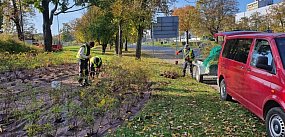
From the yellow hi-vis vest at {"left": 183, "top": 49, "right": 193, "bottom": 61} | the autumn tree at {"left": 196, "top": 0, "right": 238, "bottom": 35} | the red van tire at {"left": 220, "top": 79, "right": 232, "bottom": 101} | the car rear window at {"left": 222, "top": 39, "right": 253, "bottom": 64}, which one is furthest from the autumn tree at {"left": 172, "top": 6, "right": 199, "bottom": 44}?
the car rear window at {"left": 222, "top": 39, "right": 253, "bottom": 64}

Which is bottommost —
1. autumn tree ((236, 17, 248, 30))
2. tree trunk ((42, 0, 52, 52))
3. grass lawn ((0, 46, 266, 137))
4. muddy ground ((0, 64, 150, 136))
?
grass lawn ((0, 46, 266, 137))

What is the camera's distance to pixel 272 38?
5.64 meters

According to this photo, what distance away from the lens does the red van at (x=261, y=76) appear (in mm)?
4988

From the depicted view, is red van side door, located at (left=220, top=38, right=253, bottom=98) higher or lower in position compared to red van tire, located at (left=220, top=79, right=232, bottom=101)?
higher

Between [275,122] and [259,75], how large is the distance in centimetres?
94

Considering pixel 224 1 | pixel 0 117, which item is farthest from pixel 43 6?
pixel 224 1

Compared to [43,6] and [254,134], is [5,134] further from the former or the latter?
[43,6]

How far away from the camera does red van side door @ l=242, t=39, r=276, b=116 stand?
5309 millimetres

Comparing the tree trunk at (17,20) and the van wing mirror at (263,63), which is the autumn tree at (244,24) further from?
the van wing mirror at (263,63)

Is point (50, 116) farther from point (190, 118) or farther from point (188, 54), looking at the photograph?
point (188, 54)

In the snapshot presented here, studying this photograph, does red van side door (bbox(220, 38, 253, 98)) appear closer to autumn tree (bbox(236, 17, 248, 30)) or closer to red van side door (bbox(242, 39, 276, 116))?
red van side door (bbox(242, 39, 276, 116))

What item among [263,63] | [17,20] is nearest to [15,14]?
[17,20]

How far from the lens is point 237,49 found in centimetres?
747

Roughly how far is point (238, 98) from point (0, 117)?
519 centimetres
